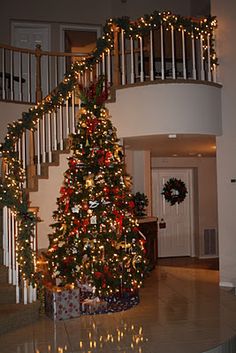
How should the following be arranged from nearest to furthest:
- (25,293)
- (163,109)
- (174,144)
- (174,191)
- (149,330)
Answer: (149,330), (25,293), (163,109), (174,144), (174,191)

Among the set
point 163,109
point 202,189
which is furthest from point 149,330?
point 202,189

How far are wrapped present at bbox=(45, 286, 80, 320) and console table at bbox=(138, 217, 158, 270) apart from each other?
123 inches

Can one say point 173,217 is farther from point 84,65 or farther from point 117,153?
point 117,153

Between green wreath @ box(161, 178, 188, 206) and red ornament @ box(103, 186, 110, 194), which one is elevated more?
green wreath @ box(161, 178, 188, 206)

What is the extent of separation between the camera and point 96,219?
5793 mm

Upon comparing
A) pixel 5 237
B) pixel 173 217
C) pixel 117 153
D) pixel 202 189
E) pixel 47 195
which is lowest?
pixel 5 237

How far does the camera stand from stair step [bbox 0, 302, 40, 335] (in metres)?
4.89

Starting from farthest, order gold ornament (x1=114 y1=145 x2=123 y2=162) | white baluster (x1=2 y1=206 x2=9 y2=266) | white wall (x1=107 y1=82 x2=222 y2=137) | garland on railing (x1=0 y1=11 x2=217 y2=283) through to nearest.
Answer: white wall (x1=107 y1=82 x2=222 y2=137) → garland on railing (x1=0 y1=11 x2=217 y2=283) → gold ornament (x1=114 y1=145 x2=123 y2=162) → white baluster (x1=2 y1=206 x2=9 y2=266)

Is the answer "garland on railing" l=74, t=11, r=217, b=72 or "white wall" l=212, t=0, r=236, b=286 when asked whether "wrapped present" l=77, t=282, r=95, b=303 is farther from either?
"garland on railing" l=74, t=11, r=217, b=72

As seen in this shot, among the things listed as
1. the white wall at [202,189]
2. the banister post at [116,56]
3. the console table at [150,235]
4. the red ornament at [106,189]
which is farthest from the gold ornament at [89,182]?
the white wall at [202,189]

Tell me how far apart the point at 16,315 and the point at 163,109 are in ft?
11.2

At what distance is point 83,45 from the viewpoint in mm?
11102

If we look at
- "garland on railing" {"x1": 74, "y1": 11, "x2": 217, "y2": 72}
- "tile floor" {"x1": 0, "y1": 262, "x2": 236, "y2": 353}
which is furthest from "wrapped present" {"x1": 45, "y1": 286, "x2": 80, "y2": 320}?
"garland on railing" {"x1": 74, "y1": 11, "x2": 217, "y2": 72}

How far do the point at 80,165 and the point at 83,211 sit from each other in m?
0.59
